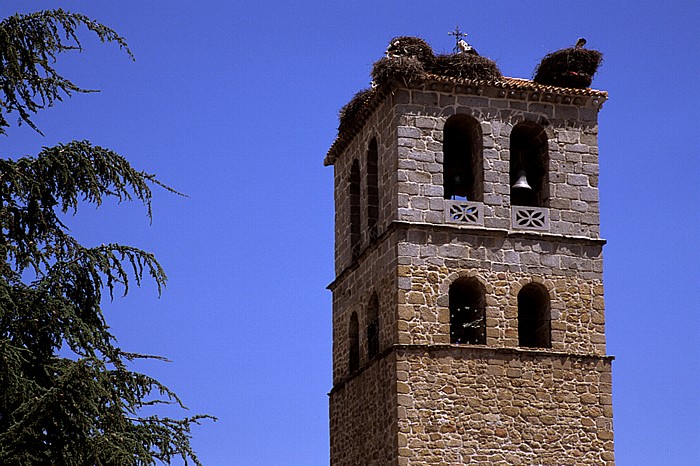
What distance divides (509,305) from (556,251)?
1.35m

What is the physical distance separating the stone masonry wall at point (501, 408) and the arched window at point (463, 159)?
→ 302cm

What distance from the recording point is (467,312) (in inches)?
958

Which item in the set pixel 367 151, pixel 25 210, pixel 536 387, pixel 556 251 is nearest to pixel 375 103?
pixel 367 151

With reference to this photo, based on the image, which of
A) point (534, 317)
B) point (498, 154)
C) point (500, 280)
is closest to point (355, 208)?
point (498, 154)

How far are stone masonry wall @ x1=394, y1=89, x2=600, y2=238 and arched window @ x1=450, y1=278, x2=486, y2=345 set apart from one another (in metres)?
1.13

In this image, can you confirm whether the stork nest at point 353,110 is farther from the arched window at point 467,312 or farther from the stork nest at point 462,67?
the arched window at point 467,312

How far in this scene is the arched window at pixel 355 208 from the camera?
86.4 ft

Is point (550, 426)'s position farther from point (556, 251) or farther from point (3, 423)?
point (3, 423)

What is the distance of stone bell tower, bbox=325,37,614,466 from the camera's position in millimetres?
23109

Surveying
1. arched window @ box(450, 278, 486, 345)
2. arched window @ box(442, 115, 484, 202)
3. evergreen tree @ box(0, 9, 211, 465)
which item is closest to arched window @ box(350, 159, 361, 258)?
arched window @ box(442, 115, 484, 202)

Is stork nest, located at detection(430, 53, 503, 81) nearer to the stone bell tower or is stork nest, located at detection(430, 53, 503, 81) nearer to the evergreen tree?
the stone bell tower

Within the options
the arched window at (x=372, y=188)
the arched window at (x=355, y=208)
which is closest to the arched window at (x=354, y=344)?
the arched window at (x=355, y=208)

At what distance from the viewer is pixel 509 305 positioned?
2388cm

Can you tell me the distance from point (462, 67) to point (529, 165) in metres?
2.25
